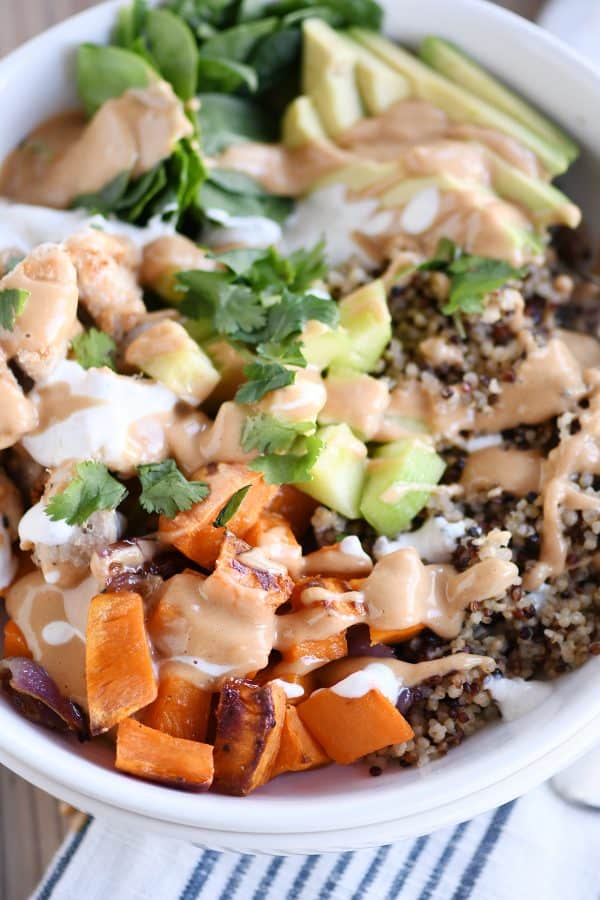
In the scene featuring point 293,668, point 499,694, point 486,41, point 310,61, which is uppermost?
point 486,41

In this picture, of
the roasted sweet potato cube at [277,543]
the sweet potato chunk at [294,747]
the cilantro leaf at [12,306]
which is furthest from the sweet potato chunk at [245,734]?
the cilantro leaf at [12,306]

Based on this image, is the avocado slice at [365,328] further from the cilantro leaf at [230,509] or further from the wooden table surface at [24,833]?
the wooden table surface at [24,833]

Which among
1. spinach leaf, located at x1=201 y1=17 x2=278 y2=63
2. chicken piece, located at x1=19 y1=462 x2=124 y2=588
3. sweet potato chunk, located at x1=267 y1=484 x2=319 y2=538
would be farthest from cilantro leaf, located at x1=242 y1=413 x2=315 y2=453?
spinach leaf, located at x1=201 y1=17 x2=278 y2=63

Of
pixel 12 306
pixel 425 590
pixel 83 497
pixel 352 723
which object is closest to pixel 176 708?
pixel 352 723

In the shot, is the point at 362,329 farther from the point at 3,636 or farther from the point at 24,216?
the point at 3,636

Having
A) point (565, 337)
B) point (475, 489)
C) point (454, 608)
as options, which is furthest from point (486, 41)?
point (454, 608)
